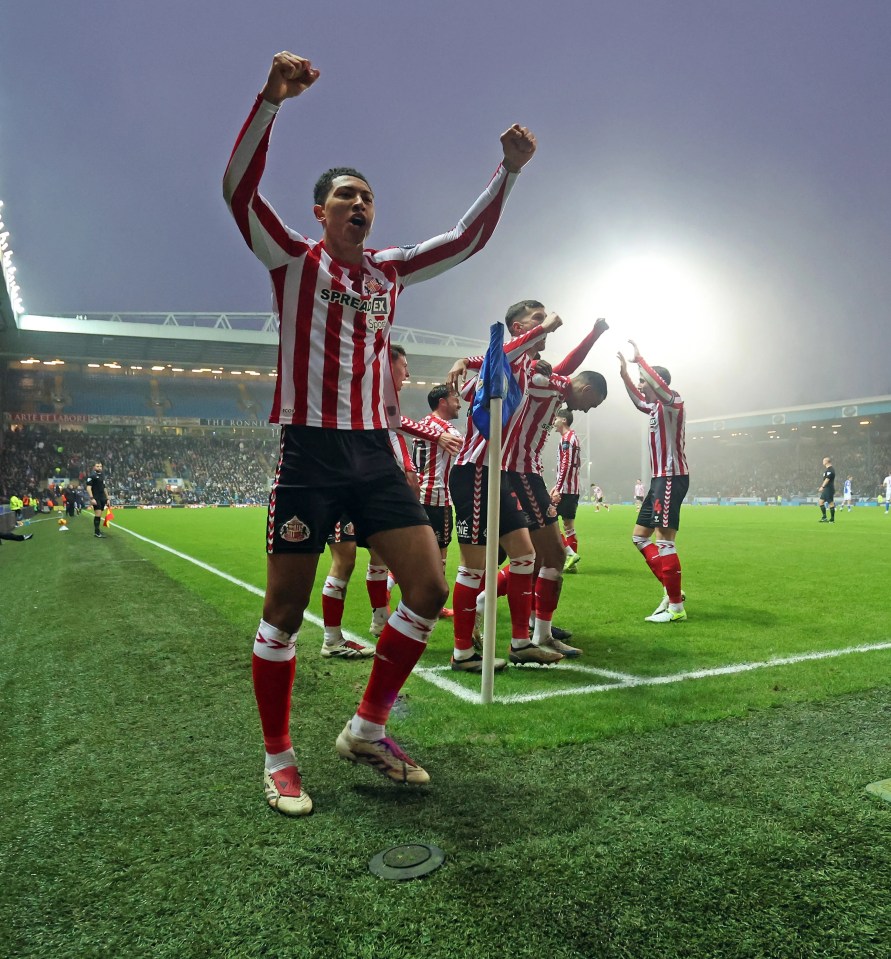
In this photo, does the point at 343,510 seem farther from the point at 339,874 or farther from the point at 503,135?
the point at 503,135

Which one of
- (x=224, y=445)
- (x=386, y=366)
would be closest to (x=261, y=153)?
(x=386, y=366)

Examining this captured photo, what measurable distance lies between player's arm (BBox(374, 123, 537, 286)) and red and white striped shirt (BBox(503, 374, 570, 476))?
2.08 metres

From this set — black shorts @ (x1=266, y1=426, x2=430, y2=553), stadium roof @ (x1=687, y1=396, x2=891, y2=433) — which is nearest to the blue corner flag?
black shorts @ (x1=266, y1=426, x2=430, y2=553)

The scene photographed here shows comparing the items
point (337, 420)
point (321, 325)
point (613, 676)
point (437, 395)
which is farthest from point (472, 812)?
point (437, 395)

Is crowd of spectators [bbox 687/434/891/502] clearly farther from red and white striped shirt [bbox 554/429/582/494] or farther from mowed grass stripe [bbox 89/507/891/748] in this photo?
mowed grass stripe [bbox 89/507/891/748]

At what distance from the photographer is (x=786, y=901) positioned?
185cm

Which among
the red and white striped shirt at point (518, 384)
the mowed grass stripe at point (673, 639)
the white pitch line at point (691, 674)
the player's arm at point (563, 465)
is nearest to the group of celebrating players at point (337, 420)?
the mowed grass stripe at point (673, 639)

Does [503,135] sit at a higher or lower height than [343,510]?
higher

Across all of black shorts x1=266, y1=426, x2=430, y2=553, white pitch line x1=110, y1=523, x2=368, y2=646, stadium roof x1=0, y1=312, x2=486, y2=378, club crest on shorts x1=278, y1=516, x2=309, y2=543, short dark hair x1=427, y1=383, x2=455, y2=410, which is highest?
stadium roof x1=0, y1=312, x2=486, y2=378

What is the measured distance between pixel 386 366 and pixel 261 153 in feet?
3.12

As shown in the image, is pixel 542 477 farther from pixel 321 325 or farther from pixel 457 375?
pixel 321 325

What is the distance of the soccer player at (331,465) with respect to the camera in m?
2.68

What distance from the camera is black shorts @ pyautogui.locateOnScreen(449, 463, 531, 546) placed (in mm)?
4727

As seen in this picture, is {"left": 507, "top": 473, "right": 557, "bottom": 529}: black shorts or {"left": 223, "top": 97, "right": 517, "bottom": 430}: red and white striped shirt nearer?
{"left": 223, "top": 97, "right": 517, "bottom": 430}: red and white striped shirt
